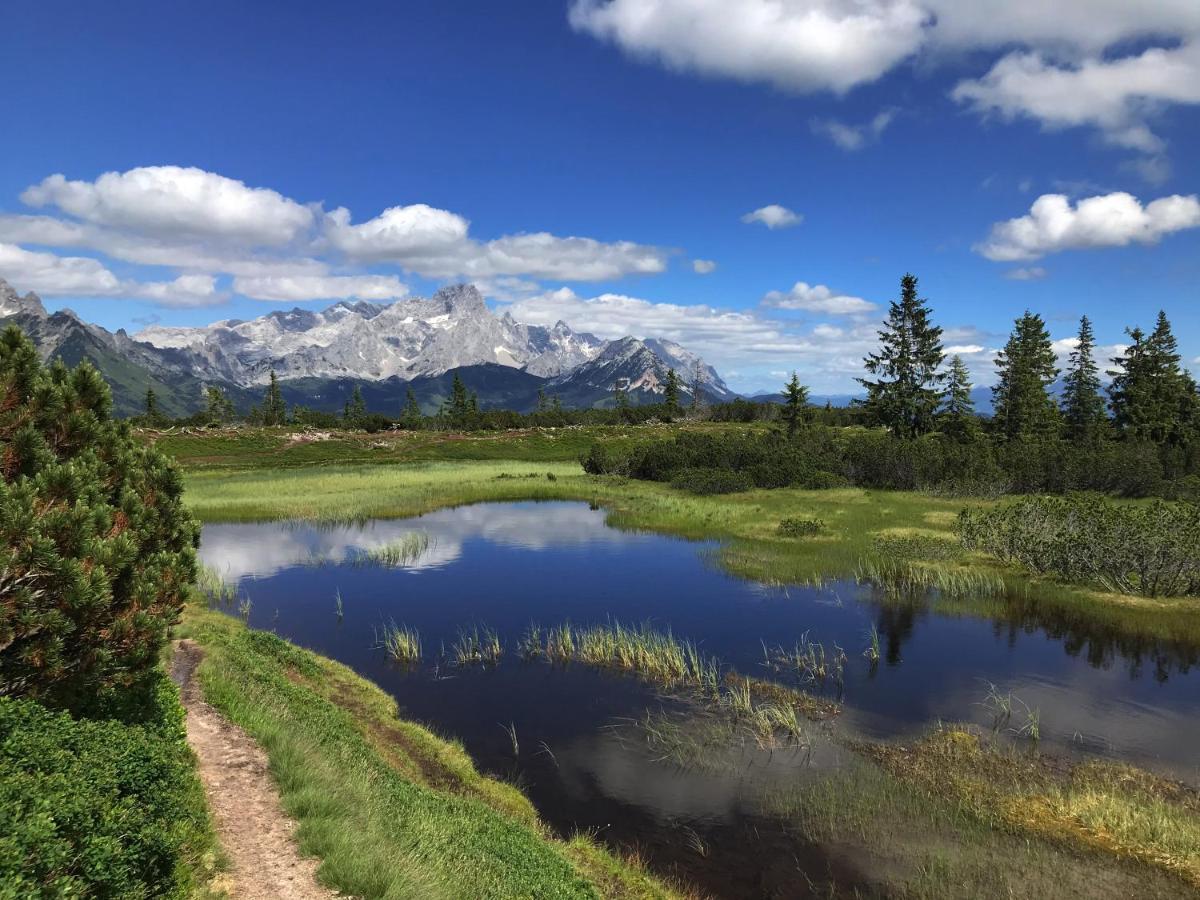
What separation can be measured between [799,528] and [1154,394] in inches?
2906

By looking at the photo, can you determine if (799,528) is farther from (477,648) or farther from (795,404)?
(795,404)

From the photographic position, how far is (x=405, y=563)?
43188 mm

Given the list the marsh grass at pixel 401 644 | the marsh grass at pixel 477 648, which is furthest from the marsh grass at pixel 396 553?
the marsh grass at pixel 477 648

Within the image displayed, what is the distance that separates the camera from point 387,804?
44.1 feet

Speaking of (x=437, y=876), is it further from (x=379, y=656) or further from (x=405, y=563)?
(x=405, y=563)

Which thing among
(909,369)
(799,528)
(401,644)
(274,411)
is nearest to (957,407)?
(909,369)

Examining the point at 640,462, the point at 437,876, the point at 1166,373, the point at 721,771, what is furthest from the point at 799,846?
the point at 1166,373

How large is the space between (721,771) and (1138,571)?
98.2 ft

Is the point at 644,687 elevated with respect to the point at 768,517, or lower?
lower

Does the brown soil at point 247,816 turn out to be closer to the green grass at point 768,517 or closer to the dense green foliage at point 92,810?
the dense green foliage at point 92,810

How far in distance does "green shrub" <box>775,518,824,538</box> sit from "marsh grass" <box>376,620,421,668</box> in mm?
29881

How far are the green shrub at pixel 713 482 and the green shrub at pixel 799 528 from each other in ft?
65.6

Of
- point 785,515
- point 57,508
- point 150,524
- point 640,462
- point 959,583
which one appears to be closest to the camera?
point 57,508

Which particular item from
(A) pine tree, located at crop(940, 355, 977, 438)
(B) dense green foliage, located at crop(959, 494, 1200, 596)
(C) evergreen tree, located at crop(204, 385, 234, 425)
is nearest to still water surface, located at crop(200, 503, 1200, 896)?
(B) dense green foliage, located at crop(959, 494, 1200, 596)
